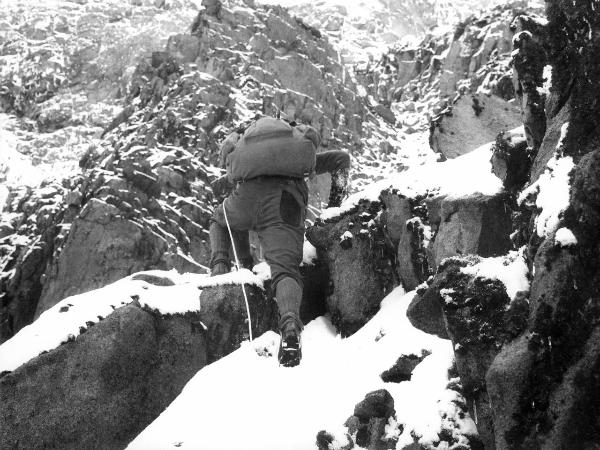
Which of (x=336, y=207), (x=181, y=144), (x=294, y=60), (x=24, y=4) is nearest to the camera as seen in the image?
(x=336, y=207)

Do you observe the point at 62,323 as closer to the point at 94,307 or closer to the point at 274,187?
the point at 94,307

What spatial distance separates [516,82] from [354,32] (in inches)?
2954

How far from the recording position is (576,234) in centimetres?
371

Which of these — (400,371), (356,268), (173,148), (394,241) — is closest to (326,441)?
(400,371)

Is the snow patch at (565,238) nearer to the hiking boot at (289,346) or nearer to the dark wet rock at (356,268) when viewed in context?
the hiking boot at (289,346)

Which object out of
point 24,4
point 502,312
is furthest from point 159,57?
point 24,4

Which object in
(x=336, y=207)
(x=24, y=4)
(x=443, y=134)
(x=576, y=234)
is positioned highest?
(x=576, y=234)

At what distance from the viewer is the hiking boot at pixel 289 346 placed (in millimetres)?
5430

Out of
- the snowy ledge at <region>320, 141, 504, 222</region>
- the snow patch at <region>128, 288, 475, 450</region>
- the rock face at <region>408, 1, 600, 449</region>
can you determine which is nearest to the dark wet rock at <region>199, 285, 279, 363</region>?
the snow patch at <region>128, 288, 475, 450</region>

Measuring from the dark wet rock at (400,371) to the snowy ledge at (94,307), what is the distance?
1926 millimetres

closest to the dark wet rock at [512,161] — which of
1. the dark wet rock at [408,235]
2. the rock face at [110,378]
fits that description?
the dark wet rock at [408,235]

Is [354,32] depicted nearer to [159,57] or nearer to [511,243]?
[159,57]

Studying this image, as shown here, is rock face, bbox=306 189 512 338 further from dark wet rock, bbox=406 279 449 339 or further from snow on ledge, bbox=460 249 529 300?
snow on ledge, bbox=460 249 529 300

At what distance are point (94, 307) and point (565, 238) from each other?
4.02m
